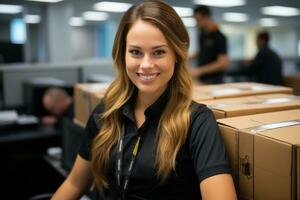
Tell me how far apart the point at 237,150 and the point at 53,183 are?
1720mm

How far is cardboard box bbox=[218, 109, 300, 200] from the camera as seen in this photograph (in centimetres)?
78

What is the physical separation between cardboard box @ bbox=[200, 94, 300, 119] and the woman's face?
0.19 meters

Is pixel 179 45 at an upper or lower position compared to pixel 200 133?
upper

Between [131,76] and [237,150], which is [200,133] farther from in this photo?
[131,76]

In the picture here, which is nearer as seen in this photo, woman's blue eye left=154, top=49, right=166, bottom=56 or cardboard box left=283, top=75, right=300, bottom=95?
woman's blue eye left=154, top=49, right=166, bottom=56

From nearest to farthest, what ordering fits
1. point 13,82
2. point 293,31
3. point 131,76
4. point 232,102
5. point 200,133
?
point 200,133 < point 131,76 < point 232,102 < point 13,82 < point 293,31

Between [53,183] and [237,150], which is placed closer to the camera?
[237,150]

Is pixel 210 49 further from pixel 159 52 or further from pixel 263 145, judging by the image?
pixel 263 145

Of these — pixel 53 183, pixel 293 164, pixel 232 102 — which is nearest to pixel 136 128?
pixel 232 102

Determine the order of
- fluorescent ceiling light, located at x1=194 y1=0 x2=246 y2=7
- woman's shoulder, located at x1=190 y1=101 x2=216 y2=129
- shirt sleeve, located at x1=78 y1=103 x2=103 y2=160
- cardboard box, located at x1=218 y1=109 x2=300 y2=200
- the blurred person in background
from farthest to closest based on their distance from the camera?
fluorescent ceiling light, located at x1=194 y1=0 x2=246 y2=7 → the blurred person in background → shirt sleeve, located at x1=78 y1=103 x2=103 y2=160 → woman's shoulder, located at x1=190 y1=101 x2=216 y2=129 → cardboard box, located at x1=218 y1=109 x2=300 y2=200

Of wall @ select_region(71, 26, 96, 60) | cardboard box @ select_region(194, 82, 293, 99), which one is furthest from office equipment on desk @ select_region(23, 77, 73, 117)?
wall @ select_region(71, 26, 96, 60)

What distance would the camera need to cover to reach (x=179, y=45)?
3.45 feet

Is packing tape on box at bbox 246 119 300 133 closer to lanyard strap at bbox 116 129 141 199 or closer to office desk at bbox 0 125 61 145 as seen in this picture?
lanyard strap at bbox 116 129 141 199

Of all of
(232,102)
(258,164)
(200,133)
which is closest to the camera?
(258,164)
